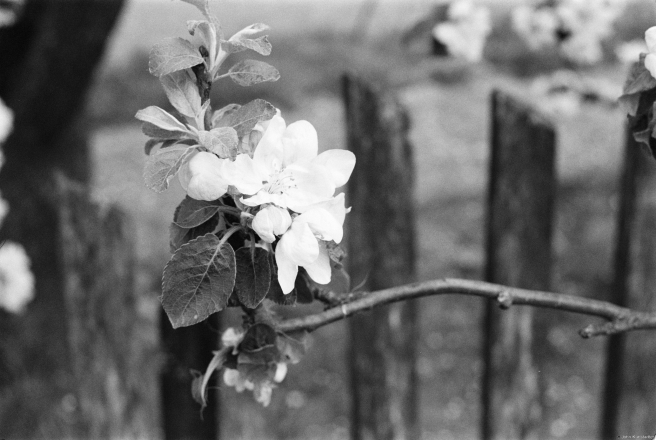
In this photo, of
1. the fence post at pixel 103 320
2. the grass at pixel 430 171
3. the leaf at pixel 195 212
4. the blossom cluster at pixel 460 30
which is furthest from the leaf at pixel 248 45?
the grass at pixel 430 171

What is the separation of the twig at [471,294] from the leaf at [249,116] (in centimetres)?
20

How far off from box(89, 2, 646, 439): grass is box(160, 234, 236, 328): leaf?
6.24ft

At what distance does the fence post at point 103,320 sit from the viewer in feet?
4.47

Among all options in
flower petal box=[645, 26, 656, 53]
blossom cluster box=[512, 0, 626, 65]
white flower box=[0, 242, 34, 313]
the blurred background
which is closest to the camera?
flower petal box=[645, 26, 656, 53]

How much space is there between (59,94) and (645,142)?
155cm

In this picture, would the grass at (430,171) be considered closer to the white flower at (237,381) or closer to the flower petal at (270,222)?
the white flower at (237,381)

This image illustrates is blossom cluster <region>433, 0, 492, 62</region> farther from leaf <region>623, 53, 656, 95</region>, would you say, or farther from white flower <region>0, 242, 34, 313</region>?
white flower <region>0, 242, 34, 313</region>

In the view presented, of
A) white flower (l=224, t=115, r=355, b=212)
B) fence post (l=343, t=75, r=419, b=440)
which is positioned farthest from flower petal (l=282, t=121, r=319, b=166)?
fence post (l=343, t=75, r=419, b=440)

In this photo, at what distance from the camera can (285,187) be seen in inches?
21.9

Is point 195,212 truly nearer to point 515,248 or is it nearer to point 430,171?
point 515,248

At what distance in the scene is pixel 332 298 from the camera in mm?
684

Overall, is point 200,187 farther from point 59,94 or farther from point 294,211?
point 59,94

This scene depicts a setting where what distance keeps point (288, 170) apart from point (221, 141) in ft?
0.20

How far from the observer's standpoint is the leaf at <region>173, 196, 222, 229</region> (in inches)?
22.2
